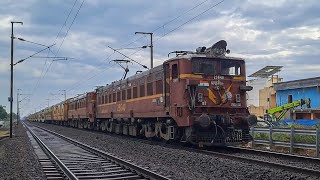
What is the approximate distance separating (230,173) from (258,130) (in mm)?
8374

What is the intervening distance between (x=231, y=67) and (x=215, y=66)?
0.82 metres

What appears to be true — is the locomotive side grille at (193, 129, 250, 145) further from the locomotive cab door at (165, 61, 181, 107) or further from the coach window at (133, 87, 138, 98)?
the coach window at (133, 87, 138, 98)

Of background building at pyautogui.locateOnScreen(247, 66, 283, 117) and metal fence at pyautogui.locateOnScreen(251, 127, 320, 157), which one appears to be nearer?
metal fence at pyautogui.locateOnScreen(251, 127, 320, 157)

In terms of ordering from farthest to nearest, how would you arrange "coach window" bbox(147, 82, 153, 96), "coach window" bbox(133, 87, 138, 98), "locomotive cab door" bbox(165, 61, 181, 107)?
"coach window" bbox(133, 87, 138, 98), "coach window" bbox(147, 82, 153, 96), "locomotive cab door" bbox(165, 61, 181, 107)

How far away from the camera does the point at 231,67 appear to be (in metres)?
16.9

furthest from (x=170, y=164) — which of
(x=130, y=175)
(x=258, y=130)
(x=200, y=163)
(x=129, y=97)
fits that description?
(x=129, y=97)

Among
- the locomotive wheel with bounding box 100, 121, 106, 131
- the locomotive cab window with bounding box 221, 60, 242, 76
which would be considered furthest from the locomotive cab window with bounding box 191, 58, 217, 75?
the locomotive wheel with bounding box 100, 121, 106, 131

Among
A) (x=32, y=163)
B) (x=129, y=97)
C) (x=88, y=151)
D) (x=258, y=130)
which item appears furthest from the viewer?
(x=129, y=97)

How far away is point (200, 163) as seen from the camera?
11945 mm

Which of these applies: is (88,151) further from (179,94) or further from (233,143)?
(233,143)

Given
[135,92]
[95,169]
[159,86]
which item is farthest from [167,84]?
[95,169]

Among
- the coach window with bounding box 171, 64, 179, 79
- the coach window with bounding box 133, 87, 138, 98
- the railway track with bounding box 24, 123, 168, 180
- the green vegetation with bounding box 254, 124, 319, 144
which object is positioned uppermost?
the coach window with bounding box 171, 64, 179, 79

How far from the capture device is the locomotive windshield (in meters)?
16.2

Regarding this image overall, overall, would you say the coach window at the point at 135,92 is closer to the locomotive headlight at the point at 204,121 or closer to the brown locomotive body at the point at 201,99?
the brown locomotive body at the point at 201,99
